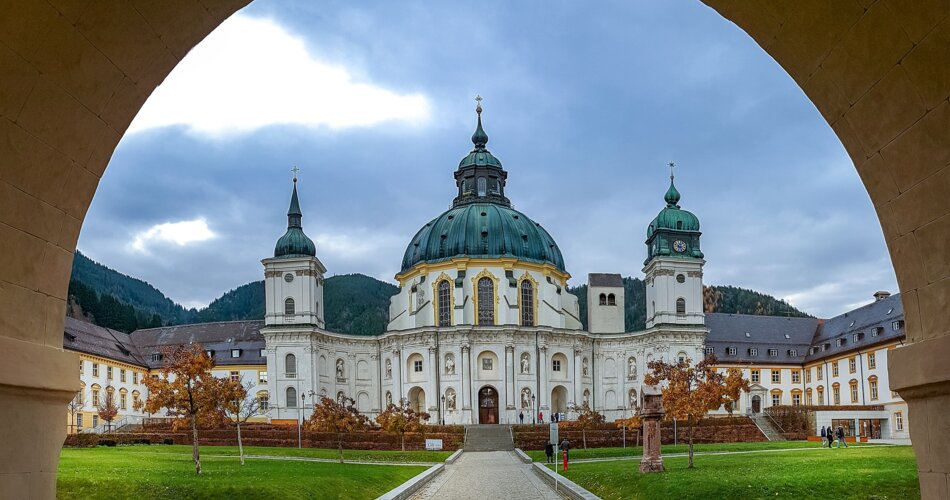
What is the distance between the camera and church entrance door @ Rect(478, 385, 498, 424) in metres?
89.9

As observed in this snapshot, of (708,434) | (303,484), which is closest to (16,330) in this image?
(303,484)

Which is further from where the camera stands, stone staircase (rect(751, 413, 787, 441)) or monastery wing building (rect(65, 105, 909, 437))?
monastery wing building (rect(65, 105, 909, 437))

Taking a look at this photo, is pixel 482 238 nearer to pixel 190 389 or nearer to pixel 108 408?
pixel 108 408

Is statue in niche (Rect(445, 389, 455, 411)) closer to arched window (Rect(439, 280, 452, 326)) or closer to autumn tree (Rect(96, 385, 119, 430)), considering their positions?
arched window (Rect(439, 280, 452, 326))

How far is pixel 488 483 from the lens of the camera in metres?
33.9

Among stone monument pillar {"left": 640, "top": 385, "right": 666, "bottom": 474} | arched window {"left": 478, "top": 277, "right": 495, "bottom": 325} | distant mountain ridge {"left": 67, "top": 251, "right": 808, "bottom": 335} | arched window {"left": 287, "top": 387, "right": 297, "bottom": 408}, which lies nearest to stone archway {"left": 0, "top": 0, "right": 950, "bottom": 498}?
stone monument pillar {"left": 640, "top": 385, "right": 666, "bottom": 474}

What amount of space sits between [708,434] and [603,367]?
29.9 metres

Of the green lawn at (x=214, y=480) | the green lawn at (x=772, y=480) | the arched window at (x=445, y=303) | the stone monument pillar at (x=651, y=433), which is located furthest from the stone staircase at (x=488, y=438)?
the stone monument pillar at (x=651, y=433)

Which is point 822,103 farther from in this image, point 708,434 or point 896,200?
point 708,434

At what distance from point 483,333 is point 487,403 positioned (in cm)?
706

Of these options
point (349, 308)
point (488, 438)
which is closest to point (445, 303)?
point (488, 438)

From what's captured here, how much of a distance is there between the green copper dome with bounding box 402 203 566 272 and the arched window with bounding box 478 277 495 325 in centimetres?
299

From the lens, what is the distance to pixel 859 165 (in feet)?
22.5

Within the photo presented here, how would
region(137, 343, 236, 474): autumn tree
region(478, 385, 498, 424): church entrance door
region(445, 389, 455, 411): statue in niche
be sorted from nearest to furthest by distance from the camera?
region(137, 343, 236, 474): autumn tree < region(445, 389, 455, 411): statue in niche < region(478, 385, 498, 424): church entrance door
